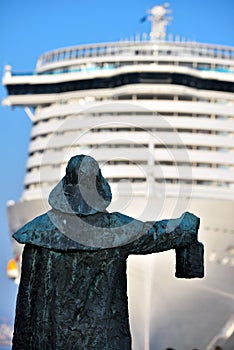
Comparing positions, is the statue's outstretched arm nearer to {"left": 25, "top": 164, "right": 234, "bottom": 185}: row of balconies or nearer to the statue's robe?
the statue's robe

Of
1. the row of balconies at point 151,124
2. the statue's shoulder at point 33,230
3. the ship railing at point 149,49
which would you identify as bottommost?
the statue's shoulder at point 33,230

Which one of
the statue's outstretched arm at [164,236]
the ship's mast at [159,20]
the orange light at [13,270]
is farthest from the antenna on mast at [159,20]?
the statue's outstretched arm at [164,236]

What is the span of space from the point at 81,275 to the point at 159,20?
102 feet

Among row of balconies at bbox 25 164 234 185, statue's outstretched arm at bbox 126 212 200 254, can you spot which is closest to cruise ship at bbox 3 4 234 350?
row of balconies at bbox 25 164 234 185

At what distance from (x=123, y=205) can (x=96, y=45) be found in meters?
8.64

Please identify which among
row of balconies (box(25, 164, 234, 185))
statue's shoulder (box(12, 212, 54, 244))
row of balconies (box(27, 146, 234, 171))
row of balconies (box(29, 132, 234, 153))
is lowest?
statue's shoulder (box(12, 212, 54, 244))

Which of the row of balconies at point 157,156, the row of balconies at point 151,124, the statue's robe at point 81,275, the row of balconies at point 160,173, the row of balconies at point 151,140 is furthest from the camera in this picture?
the row of balconies at point 151,124

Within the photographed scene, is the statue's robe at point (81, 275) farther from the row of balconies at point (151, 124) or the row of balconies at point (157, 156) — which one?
the row of balconies at point (151, 124)

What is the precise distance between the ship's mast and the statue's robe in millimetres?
29923

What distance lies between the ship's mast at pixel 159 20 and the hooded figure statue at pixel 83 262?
98.0 ft

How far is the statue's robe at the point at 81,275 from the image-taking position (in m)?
3.97

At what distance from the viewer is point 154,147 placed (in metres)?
26.2

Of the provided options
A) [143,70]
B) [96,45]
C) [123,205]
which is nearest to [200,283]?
[123,205]

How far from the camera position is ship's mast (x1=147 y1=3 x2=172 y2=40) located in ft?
111
